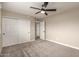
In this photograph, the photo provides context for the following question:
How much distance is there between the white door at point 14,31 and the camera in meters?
3.80

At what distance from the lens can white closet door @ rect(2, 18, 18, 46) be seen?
148 inches

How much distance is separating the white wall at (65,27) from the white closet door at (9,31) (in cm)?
299

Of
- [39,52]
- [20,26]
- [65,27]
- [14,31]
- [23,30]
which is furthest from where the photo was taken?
[23,30]

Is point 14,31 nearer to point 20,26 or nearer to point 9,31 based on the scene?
point 9,31

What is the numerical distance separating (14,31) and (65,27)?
11.9 ft

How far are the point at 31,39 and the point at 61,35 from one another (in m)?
2.65

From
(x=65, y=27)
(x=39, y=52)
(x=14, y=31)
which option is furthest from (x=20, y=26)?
(x=65, y=27)

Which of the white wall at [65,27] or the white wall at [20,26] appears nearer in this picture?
the white wall at [65,27]

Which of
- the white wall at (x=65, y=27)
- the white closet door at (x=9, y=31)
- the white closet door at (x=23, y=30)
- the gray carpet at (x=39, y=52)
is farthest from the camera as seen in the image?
the white closet door at (x=23, y=30)

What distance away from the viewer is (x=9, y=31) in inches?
156

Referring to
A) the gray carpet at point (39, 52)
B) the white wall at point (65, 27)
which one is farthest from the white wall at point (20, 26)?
the white wall at point (65, 27)

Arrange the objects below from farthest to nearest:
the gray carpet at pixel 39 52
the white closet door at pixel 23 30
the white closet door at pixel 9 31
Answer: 1. the white closet door at pixel 23 30
2. the white closet door at pixel 9 31
3. the gray carpet at pixel 39 52

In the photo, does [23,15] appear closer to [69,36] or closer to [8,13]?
[8,13]

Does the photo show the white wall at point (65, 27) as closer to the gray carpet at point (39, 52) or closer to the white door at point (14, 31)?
the gray carpet at point (39, 52)
